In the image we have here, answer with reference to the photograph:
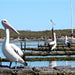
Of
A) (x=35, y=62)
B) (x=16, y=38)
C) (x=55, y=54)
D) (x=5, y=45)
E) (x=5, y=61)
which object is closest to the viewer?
(x=5, y=45)

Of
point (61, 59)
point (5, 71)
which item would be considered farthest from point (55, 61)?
point (5, 71)

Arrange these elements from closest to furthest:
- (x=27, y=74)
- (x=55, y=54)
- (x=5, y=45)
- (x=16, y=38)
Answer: (x=27, y=74) → (x=5, y=45) → (x=55, y=54) → (x=16, y=38)

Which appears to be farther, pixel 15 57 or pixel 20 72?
pixel 15 57

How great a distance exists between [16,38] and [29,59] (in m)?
104

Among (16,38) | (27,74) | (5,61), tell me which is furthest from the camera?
(16,38)

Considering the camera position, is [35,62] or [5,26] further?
[35,62]

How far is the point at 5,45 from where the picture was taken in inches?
460

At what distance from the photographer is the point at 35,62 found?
19.2 meters

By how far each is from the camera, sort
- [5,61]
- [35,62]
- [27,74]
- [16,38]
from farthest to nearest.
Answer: [16,38] → [35,62] → [5,61] → [27,74]

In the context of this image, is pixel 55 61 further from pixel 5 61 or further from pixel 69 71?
pixel 69 71

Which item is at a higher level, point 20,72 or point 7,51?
point 7,51

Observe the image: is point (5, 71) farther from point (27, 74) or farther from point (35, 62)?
point (35, 62)

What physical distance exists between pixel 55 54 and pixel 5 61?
507cm

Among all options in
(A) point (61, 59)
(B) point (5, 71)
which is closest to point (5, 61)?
(A) point (61, 59)
